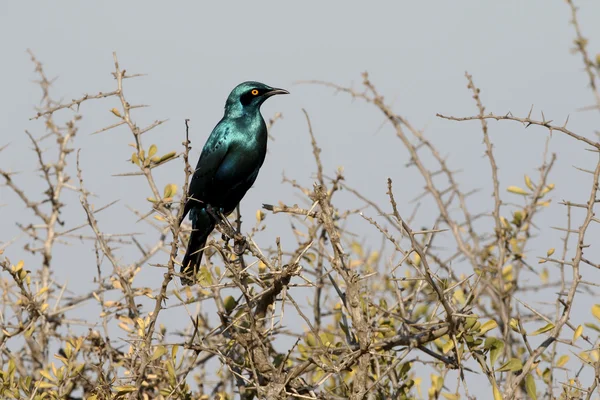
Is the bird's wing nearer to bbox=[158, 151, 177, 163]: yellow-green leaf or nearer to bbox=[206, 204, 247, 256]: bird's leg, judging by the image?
bbox=[206, 204, 247, 256]: bird's leg

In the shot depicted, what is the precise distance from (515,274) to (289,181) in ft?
5.45

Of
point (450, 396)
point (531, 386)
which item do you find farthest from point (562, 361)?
point (531, 386)

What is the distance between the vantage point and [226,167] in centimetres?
677

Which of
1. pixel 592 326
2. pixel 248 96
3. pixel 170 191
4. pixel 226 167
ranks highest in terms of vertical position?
pixel 248 96

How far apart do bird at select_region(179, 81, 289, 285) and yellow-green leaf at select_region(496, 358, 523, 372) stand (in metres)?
2.87

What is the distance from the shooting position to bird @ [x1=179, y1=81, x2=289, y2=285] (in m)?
6.76

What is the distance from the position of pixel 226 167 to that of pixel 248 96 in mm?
632

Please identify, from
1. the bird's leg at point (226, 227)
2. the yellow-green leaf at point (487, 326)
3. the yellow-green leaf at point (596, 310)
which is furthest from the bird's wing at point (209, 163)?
the yellow-green leaf at point (596, 310)

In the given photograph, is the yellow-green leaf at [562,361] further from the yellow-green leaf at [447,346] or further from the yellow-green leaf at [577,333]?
the yellow-green leaf at [577,333]

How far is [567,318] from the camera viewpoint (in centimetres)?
407

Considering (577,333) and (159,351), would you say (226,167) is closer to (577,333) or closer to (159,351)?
(159,351)

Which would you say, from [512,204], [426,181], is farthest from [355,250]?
[512,204]

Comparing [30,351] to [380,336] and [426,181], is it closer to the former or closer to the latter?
[380,336]

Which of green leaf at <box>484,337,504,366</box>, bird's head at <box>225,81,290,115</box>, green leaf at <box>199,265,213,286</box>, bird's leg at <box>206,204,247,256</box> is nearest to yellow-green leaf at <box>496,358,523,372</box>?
green leaf at <box>484,337,504,366</box>
